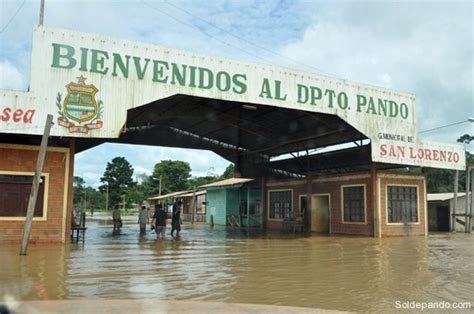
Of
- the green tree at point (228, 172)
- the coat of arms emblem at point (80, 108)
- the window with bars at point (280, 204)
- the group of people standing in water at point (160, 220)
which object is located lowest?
the group of people standing in water at point (160, 220)

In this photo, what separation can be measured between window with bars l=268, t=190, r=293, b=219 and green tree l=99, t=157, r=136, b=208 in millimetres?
61197

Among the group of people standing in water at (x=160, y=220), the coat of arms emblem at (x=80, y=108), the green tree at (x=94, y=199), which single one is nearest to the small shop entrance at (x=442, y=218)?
the group of people standing in water at (x=160, y=220)

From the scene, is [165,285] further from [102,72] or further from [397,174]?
[397,174]

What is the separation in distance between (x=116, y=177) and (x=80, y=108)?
7663cm

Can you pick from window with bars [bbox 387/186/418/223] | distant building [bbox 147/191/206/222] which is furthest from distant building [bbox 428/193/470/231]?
distant building [bbox 147/191/206/222]

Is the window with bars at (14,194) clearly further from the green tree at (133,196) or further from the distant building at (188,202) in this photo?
the green tree at (133,196)

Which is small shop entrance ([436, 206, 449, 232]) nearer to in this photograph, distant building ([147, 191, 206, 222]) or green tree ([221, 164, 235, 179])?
distant building ([147, 191, 206, 222])

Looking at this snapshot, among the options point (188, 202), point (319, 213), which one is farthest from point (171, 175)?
point (319, 213)

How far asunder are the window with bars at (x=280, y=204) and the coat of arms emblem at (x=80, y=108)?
16654 mm

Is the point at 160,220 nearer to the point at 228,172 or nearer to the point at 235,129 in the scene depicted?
the point at 235,129

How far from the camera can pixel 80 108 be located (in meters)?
15.2

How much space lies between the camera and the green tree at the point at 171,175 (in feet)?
243

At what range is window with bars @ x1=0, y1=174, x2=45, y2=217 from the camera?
15.7 meters

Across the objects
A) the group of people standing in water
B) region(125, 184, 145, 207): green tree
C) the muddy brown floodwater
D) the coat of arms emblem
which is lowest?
the muddy brown floodwater
